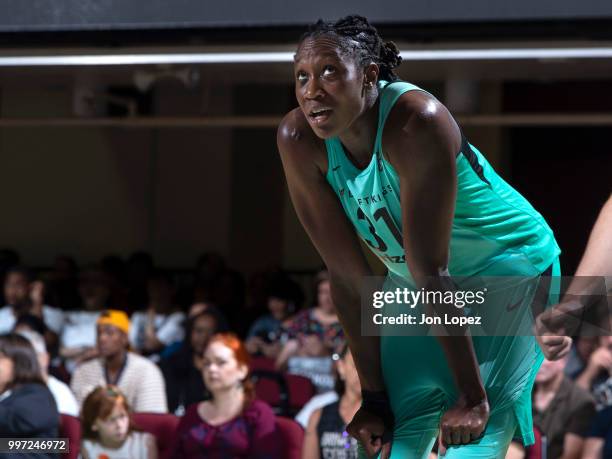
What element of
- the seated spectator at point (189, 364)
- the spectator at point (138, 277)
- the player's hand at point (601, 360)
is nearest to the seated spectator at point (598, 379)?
the player's hand at point (601, 360)

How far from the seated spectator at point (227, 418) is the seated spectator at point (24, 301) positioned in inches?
74.9

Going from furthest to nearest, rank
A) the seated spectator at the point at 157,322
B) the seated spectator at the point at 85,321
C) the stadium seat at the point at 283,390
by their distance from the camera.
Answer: the seated spectator at the point at 157,322, the seated spectator at the point at 85,321, the stadium seat at the point at 283,390

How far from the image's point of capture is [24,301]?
19.4ft

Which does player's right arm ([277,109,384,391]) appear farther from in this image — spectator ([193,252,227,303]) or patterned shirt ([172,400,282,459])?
spectator ([193,252,227,303])

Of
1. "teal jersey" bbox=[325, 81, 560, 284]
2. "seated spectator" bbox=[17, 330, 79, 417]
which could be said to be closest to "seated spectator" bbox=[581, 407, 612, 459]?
"teal jersey" bbox=[325, 81, 560, 284]

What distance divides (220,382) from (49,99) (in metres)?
1.94

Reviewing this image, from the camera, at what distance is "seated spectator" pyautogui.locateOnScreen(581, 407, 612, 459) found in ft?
11.3

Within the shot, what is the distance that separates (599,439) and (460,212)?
6.21ft

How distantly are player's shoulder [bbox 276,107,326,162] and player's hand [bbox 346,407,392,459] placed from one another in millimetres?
494

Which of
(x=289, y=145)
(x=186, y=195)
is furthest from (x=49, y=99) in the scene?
(x=289, y=145)

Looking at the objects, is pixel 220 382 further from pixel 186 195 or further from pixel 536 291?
pixel 186 195

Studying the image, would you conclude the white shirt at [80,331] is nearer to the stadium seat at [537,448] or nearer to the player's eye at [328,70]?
the stadium seat at [537,448]

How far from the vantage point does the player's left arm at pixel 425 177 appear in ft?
5.71
